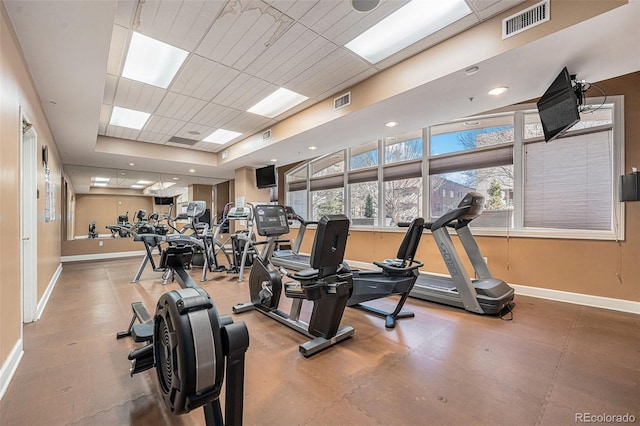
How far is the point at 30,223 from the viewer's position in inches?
119

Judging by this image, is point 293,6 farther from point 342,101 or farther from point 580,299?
point 580,299

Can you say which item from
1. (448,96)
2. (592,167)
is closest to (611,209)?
(592,167)

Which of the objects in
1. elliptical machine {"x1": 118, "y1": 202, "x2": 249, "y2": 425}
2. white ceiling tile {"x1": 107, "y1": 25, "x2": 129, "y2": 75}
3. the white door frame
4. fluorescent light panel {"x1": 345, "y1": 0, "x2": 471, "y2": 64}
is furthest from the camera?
the white door frame

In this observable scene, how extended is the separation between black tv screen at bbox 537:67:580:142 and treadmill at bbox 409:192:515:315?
1007 millimetres

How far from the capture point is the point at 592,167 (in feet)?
12.6

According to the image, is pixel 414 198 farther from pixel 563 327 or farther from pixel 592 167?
pixel 563 327

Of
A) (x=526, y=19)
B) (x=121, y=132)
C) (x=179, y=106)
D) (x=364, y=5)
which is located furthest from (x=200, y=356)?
(x=121, y=132)

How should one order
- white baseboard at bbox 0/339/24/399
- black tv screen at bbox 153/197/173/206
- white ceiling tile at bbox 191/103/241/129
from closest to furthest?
white baseboard at bbox 0/339/24/399, white ceiling tile at bbox 191/103/241/129, black tv screen at bbox 153/197/173/206

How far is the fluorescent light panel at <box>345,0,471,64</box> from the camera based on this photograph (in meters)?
2.59

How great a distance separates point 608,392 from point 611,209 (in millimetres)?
2900

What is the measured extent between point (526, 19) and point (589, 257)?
128 inches

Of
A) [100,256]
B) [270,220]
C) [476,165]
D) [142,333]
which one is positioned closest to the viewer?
[142,333]

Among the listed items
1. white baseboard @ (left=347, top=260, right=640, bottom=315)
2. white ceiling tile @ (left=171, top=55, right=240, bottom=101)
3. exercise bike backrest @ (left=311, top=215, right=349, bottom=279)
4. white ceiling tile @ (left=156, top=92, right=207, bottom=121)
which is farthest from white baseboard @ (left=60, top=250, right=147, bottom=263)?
white baseboard @ (left=347, top=260, right=640, bottom=315)

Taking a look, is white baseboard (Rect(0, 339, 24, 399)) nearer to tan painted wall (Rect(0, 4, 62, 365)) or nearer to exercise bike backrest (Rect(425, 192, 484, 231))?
tan painted wall (Rect(0, 4, 62, 365))
